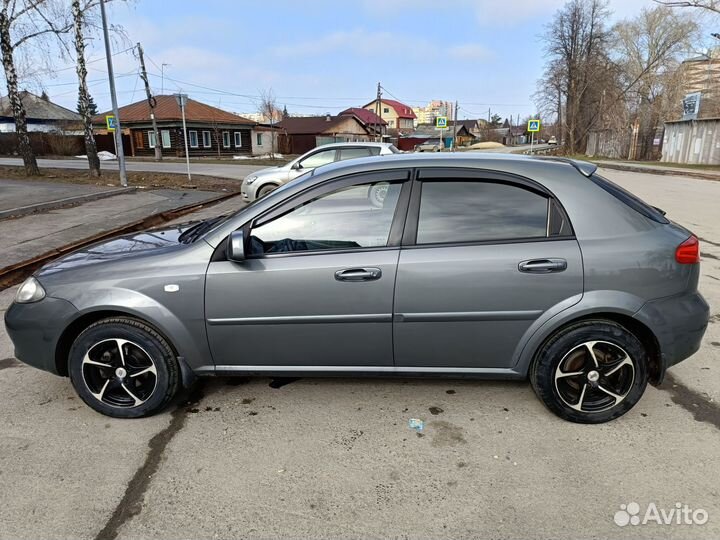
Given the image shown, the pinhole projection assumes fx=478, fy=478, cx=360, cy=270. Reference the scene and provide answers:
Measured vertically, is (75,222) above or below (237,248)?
below

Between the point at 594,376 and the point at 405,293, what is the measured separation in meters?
1.25

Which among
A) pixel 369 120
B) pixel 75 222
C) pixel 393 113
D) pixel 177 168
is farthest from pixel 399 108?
pixel 75 222

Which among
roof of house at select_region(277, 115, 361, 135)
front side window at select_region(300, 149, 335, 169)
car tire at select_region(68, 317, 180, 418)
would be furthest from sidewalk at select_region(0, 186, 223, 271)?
roof of house at select_region(277, 115, 361, 135)

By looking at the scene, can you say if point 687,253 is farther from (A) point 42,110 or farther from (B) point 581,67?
(A) point 42,110

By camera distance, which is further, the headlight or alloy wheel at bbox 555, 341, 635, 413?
Result: the headlight

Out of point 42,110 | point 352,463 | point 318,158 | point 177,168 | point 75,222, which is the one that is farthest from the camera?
point 42,110

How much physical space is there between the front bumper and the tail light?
3.63 m

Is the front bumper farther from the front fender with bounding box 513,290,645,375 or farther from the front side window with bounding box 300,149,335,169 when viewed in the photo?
the front side window with bounding box 300,149,335,169

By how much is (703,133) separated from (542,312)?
→ 33.3 metres

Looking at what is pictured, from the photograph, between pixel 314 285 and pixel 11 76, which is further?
pixel 11 76

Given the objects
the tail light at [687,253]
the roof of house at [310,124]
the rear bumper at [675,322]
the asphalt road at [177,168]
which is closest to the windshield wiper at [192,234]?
the rear bumper at [675,322]

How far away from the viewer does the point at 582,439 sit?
2.81m

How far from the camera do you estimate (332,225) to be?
9.84ft

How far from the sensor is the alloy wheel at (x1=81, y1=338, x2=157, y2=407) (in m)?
2.99
